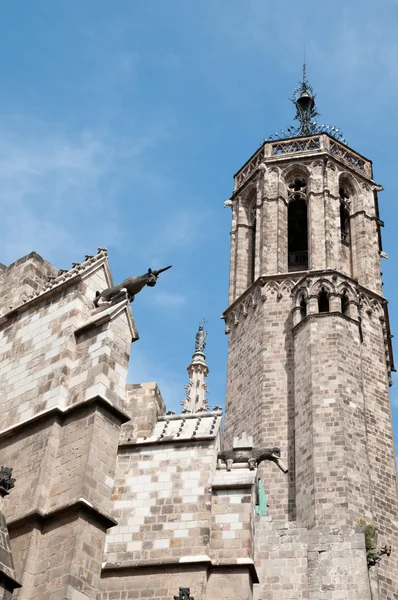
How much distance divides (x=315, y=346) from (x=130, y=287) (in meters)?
13.1

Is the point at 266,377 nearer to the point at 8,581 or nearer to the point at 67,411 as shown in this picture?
the point at 67,411

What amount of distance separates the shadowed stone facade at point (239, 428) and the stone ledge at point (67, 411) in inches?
0.8

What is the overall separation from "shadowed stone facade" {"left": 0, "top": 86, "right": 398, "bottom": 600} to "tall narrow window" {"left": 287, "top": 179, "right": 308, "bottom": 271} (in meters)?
0.06

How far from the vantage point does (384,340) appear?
96.2 feet

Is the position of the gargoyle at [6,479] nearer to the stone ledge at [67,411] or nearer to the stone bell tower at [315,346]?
the stone ledge at [67,411]

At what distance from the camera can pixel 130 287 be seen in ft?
43.5

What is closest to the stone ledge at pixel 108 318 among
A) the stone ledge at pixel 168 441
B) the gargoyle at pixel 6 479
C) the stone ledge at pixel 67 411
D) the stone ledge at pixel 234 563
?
the stone ledge at pixel 67 411

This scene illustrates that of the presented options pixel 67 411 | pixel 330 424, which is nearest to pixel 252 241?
pixel 330 424

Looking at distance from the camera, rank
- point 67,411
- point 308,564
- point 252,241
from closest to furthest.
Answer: point 67,411 → point 308,564 → point 252,241

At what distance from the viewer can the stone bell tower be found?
2266 cm

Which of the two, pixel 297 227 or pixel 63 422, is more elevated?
pixel 297 227

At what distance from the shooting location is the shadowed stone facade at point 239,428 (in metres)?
11.3

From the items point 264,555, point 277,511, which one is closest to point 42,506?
point 264,555

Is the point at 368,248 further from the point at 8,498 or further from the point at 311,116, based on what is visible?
the point at 8,498
